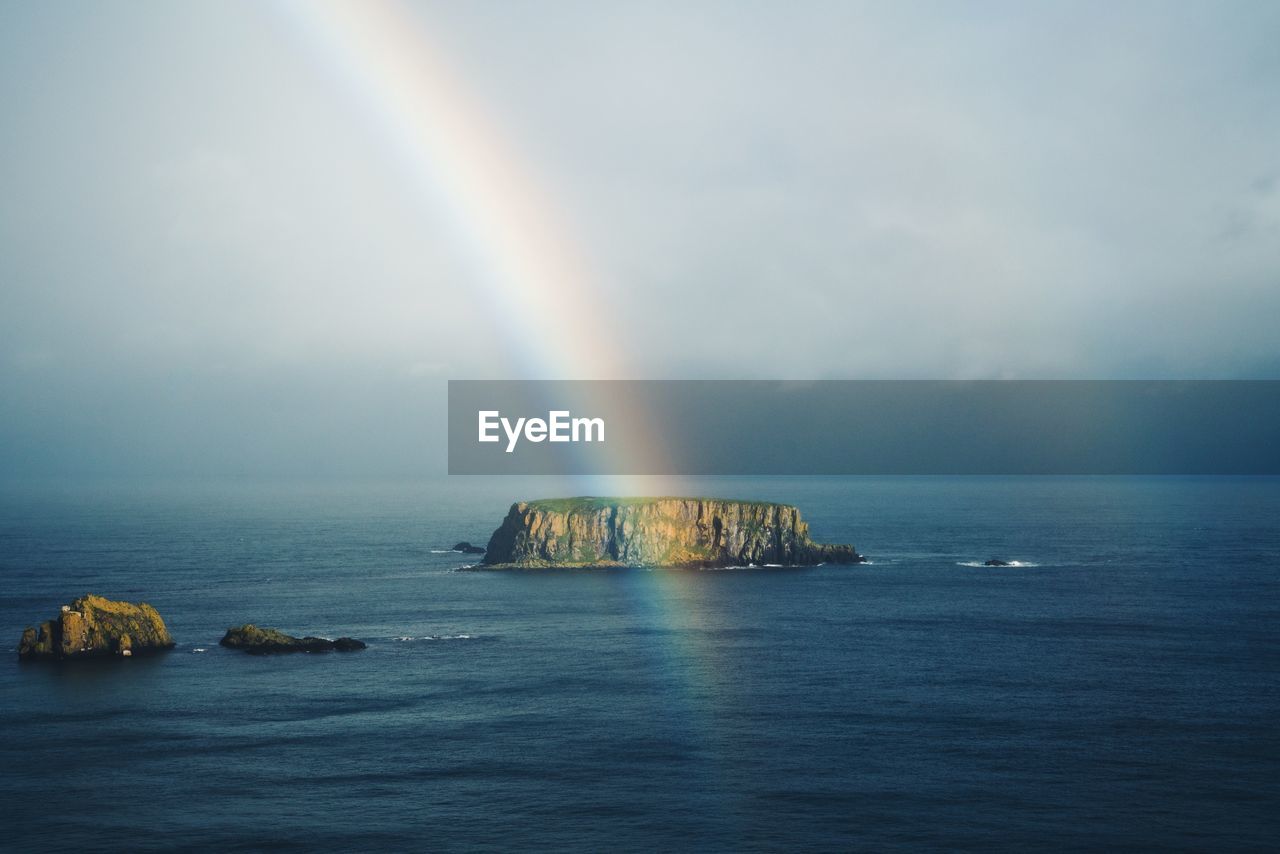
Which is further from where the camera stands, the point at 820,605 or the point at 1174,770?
the point at 820,605

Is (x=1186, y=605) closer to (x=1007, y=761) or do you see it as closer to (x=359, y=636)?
(x=1007, y=761)

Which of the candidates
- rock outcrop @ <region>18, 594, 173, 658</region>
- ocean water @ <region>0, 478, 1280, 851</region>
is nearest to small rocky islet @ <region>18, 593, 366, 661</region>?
rock outcrop @ <region>18, 594, 173, 658</region>

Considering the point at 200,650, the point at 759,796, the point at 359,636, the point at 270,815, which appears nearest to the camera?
the point at 270,815

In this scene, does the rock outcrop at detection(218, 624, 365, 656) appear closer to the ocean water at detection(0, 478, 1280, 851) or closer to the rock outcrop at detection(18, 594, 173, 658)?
the ocean water at detection(0, 478, 1280, 851)

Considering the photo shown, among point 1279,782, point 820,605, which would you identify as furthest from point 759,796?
point 820,605

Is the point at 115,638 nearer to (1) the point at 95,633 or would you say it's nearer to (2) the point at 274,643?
(1) the point at 95,633

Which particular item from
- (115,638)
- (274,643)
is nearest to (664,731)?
(274,643)
